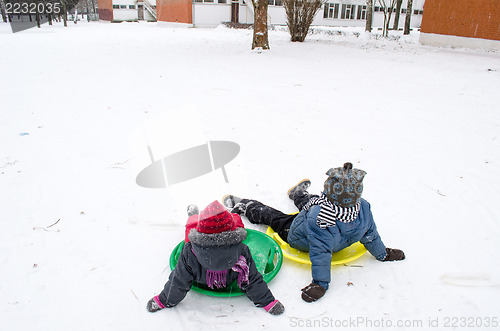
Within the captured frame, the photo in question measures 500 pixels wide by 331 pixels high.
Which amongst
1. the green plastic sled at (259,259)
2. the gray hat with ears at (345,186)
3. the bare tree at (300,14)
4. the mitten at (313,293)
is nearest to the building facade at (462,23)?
the bare tree at (300,14)

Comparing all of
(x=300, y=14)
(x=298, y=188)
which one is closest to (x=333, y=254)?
(x=298, y=188)

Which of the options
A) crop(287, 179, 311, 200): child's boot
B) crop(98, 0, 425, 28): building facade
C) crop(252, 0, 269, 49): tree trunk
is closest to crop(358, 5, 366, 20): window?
crop(98, 0, 425, 28): building facade

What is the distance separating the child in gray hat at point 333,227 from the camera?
2254 millimetres

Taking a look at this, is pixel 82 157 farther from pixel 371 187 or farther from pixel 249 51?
pixel 249 51

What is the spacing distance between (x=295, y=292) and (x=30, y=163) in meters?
3.38

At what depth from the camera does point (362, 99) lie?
22.2ft

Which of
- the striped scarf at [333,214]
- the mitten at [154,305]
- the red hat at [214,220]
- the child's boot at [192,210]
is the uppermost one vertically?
the red hat at [214,220]

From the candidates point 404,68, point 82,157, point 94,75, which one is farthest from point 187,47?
point 82,157

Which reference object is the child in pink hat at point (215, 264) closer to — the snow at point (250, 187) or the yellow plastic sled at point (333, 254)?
the snow at point (250, 187)

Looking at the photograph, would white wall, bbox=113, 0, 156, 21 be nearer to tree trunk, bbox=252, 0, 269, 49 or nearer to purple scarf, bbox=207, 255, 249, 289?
tree trunk, bbox=252, 0, 269, 49

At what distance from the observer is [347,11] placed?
1412 inches

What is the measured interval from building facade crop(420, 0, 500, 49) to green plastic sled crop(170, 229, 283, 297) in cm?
1427

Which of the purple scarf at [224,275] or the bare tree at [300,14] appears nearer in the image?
the purple scarf at [224,275]

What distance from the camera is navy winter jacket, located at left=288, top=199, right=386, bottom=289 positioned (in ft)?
7.56
